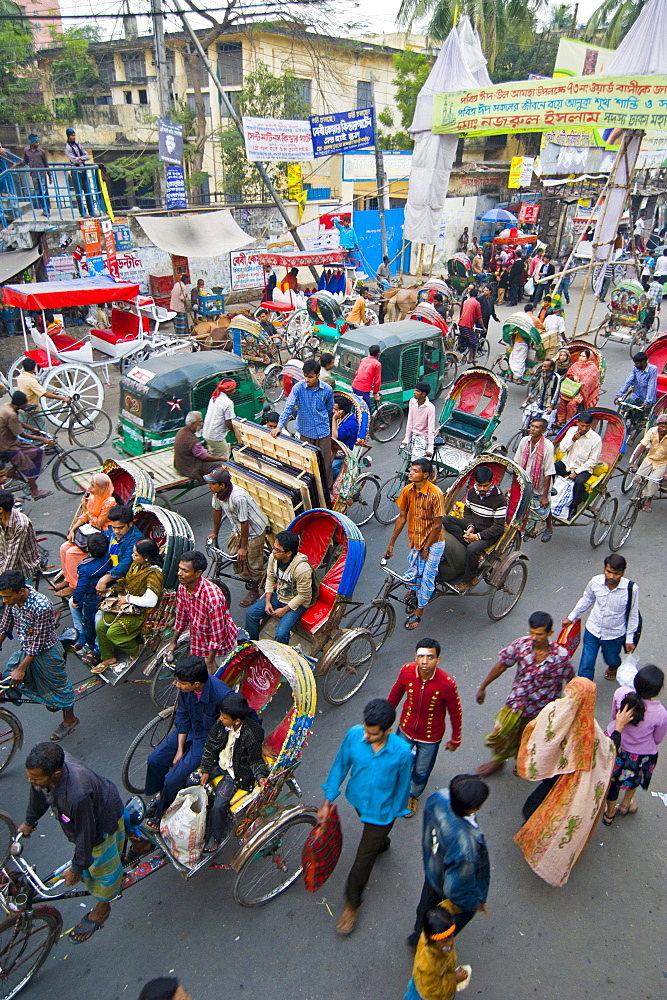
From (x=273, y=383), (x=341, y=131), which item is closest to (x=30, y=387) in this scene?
(x=273, y=383)

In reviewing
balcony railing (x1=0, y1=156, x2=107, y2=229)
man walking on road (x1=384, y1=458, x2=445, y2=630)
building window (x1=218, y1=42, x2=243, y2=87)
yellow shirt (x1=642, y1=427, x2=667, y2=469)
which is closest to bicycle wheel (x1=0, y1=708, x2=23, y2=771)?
man walking on road (x1=384, y1=458, x2=445, y2=630)

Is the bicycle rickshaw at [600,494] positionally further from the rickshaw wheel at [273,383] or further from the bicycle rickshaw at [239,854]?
the rickshaw wheel at [273,383]

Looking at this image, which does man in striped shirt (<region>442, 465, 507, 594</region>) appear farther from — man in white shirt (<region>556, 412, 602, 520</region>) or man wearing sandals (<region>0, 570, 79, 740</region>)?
man wearing sandals (<region>0, 570, 79, 740</region>)

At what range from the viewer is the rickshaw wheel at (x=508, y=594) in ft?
21.5

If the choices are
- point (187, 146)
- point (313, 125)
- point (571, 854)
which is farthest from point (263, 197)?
point (571, 854)

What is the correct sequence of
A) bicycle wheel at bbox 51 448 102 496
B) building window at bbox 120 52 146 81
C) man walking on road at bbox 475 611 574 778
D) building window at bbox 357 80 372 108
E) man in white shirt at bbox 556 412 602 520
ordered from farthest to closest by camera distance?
building window at bbox 357 80 372 108, building window at bbox 120 52 146 81, bicycle wheel at bbox 51 448 102 496, man in white shirt at bbox 556 412 602 520, man walking on road at bbox 475 611 574 778

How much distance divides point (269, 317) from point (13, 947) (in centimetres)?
1280

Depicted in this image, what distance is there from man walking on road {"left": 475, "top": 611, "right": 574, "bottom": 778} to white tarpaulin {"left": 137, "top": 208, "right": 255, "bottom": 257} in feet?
39.5

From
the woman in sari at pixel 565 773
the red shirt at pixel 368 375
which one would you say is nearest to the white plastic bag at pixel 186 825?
the woman in sari at pixel 565 773

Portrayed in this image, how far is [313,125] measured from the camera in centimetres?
1568

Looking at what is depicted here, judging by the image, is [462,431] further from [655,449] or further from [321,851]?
[321,851]

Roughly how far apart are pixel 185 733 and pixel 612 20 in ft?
131

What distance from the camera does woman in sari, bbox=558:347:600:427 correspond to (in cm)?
937

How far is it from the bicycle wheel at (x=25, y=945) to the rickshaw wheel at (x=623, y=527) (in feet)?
23.0
